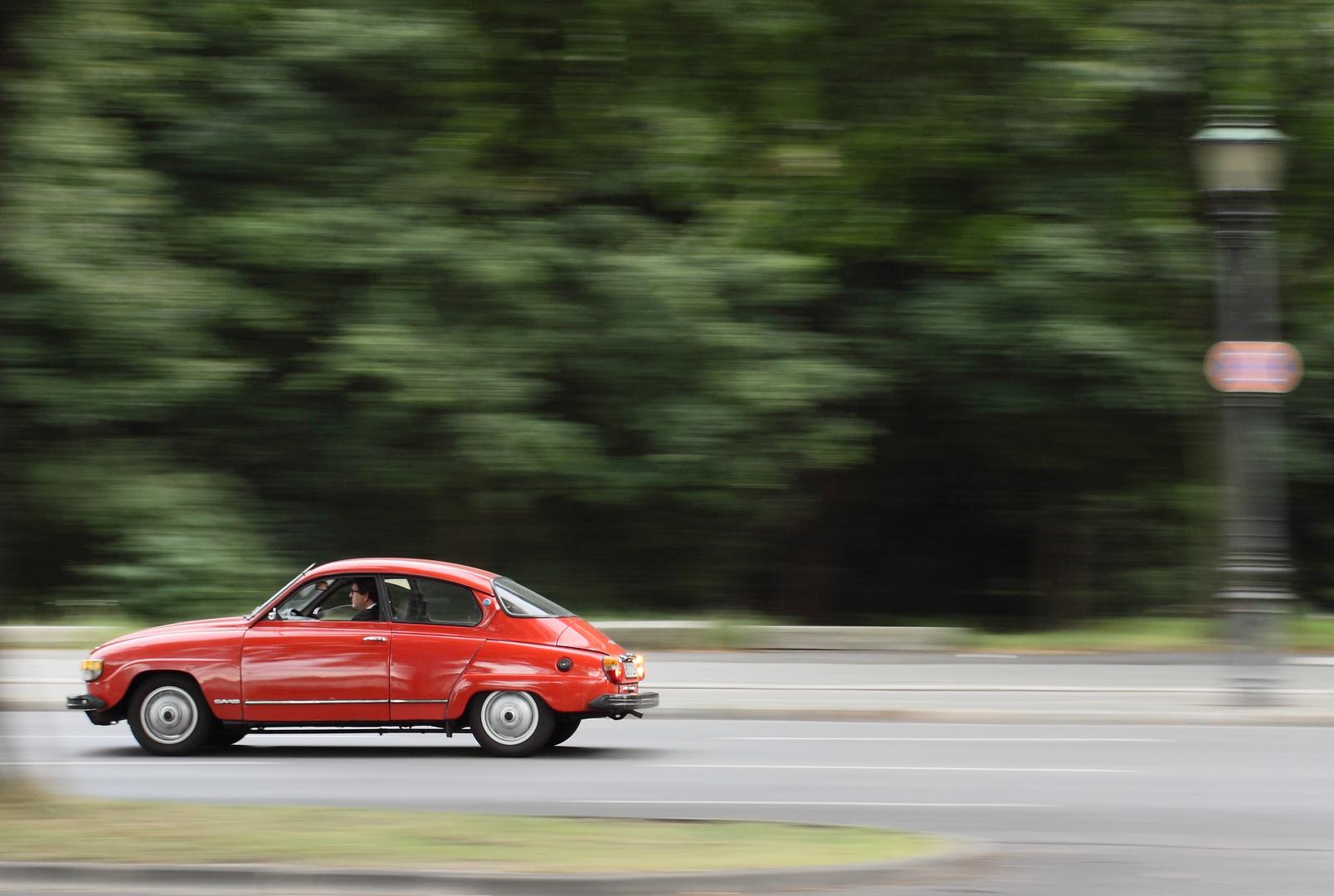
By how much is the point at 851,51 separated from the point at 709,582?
7.50 m

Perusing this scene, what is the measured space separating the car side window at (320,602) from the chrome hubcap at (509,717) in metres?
1.16

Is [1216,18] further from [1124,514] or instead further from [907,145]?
[1124,514]

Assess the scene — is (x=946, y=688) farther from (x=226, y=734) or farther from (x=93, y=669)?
(x=93, y=669)

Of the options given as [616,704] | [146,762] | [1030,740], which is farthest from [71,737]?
[1030,740]

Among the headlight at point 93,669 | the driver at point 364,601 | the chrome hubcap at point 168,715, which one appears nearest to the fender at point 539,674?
the driver at point 364,601

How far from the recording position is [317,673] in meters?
11.0

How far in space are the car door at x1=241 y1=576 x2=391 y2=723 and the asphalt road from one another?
0.38m

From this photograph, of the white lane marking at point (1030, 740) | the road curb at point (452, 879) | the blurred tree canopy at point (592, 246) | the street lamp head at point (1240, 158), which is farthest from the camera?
the blurred tree canopy at point (592, 246)

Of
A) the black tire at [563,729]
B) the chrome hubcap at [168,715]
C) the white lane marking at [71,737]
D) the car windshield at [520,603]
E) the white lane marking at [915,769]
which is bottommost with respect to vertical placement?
the white lane marking at [915,769]

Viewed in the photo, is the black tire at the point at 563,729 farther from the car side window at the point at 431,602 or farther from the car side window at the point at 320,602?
the car side window at the point at 320,602

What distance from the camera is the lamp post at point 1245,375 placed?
13875 mm

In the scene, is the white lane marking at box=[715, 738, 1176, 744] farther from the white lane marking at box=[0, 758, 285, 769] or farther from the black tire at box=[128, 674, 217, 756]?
the black tire at box=[128, 674, 217, 756]

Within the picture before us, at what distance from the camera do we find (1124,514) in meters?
22.8

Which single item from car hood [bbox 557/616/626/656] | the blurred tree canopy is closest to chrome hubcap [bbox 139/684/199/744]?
car hood [bbox 557/616/626/656]
